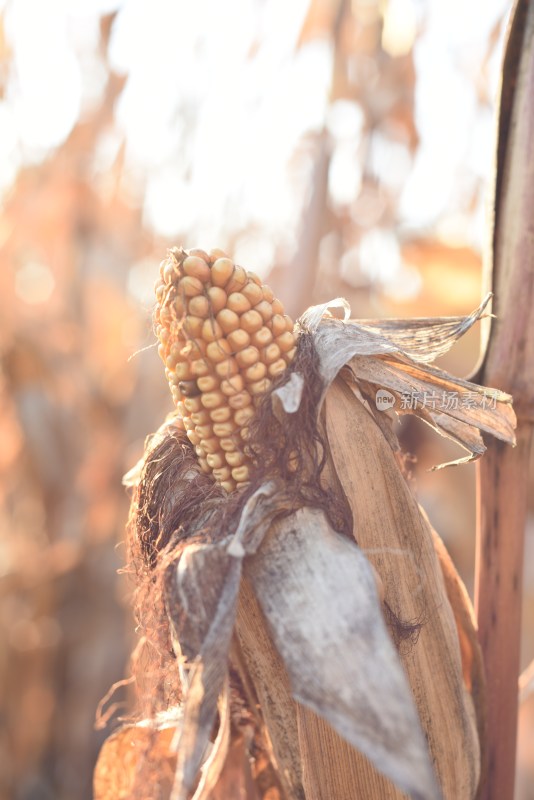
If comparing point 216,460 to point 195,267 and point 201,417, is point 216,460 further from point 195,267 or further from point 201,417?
point 195,267

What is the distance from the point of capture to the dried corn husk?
711 millimetres

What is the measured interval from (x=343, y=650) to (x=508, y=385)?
0.50 meters

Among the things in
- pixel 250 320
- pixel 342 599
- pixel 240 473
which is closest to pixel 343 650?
pixel 342 599

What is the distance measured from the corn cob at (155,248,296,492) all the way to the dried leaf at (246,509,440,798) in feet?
0.62

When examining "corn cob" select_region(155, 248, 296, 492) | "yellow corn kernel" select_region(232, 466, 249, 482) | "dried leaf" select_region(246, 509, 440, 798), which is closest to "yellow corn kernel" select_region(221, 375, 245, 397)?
"corn cob" select_region(155, 248, 296, 492)

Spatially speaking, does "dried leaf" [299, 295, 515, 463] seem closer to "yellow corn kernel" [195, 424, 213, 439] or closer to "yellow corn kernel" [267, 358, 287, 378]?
"yellow corn kernel" [267, 358, 287, 378]

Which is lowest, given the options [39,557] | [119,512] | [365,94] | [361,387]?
[39,557]

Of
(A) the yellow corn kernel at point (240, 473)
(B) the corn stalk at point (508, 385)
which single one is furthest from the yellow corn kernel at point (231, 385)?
(B) the corn stalk at point (508, 385)

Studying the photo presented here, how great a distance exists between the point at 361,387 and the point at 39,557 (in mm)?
3112

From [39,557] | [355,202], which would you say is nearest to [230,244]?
[355,202]

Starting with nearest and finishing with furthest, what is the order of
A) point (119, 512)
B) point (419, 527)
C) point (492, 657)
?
point (419, 527)
point (492, 657)
point (119, 512)

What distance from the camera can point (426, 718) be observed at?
0.92 meters

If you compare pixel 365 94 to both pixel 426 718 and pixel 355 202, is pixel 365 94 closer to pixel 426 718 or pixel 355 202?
pixel 355 202

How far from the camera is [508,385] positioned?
101cm
